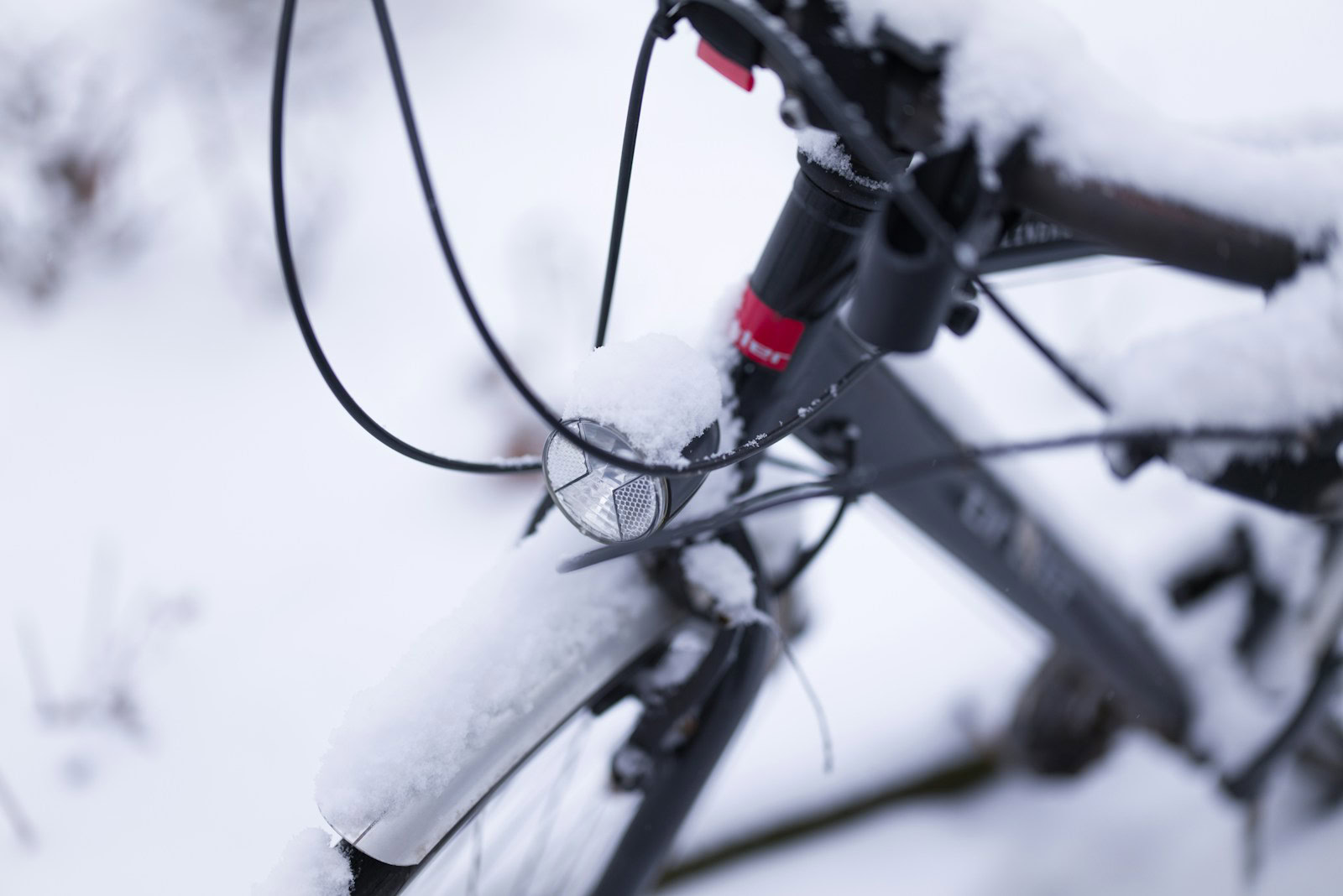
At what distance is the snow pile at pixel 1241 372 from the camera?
51 centimetres

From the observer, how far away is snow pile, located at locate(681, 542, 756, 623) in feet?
2.51

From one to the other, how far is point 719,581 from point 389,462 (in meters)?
1.34

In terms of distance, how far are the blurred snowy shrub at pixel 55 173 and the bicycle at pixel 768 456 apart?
6.14 ft

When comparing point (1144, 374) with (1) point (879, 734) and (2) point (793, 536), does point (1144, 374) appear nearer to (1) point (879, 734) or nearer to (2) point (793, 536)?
(2) point (793, 536)

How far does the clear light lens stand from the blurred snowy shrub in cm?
207

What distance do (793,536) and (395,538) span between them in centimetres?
109

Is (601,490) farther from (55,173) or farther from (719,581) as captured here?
(55,173)

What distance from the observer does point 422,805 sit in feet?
2.14

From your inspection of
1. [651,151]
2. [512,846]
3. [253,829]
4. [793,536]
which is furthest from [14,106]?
[793,536]

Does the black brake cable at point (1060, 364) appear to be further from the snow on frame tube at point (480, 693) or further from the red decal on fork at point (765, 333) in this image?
the snow on frame tube at point (480, 693)

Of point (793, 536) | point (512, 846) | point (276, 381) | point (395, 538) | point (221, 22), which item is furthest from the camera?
point (221, 22)

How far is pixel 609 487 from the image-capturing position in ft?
2.14

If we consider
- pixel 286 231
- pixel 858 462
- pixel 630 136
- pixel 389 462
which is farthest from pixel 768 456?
pixel 389 462

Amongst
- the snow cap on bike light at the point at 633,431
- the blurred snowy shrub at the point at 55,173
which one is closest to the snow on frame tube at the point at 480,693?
the snow cap on bike light at the point at 633,431
